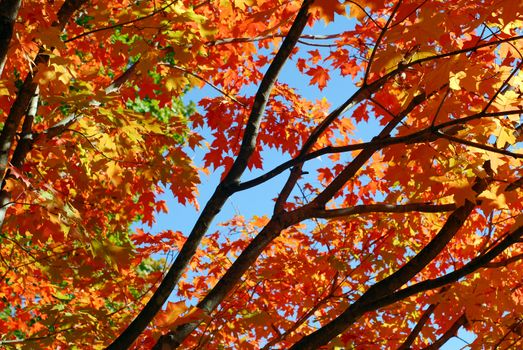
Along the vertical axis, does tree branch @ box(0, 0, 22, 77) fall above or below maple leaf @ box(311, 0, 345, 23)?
above

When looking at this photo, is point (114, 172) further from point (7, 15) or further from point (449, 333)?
point (449, 333)

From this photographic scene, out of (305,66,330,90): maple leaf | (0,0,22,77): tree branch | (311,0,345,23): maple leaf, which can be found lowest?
(311,0,345,23): maple leaf

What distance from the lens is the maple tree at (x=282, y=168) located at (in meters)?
2.79

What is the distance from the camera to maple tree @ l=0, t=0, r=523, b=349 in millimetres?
2789

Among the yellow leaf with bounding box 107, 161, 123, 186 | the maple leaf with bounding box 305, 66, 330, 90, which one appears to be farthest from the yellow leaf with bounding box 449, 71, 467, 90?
the maple leaf with bounding box 305, 66, 330, 90

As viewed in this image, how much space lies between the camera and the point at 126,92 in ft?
17.7

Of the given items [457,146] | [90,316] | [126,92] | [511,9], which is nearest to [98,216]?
[126,92]

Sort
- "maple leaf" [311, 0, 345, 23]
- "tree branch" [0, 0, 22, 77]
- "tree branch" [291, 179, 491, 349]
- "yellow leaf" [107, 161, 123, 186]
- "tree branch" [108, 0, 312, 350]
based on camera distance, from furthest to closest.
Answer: "yellow leaf" [107, 161, 123, 186] → "tree branch" [108, 0, 312, 350] → "tree branch" [291, 179, 491, 349] → "tree branch" [0, 0, 22, 77] → "maple leaf" [311, 0, 345, 23]

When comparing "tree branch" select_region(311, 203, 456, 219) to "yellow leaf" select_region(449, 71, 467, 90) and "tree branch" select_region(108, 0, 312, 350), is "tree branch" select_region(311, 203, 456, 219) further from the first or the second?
"yellow leaf" select_region(449, 71, 467, 90)

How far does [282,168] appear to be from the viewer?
292 cm

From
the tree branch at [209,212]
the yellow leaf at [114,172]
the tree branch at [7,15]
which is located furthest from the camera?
the yellow leaf at [114,172]

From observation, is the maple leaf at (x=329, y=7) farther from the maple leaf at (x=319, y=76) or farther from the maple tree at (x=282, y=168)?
the maple leaf at (x=319, y=76)

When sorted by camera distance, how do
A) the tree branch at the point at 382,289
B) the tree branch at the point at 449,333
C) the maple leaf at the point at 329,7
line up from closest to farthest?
1. the maple leaf at the point at 329,7
2. the tree branch at the point at 382,289
3. the tree branch at the point at 449,333

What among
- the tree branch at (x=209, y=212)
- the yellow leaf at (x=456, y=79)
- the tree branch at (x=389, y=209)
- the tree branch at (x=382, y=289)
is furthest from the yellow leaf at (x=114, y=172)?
the yellow leaf at (x=456, y=79)
